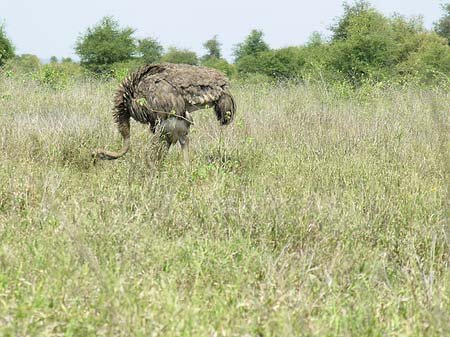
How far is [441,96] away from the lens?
9.66 m

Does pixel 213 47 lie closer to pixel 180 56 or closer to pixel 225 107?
pixel 180 56

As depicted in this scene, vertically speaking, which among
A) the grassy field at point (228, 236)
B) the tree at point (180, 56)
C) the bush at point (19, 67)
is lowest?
the grassy field at point (228, 236)

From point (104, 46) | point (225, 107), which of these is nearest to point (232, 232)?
point (225, 107)

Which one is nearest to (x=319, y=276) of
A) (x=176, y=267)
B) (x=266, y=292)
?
(x=266, y=292)

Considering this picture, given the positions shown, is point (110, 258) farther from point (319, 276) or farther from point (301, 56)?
point (301, 56)

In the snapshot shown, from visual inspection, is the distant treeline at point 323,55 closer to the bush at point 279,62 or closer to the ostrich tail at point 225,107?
the bush at point 279,62

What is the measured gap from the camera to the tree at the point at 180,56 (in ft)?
138

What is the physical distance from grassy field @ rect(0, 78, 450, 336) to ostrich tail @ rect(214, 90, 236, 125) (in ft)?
0.69

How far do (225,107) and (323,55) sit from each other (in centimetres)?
1143

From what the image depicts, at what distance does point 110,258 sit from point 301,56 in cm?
2397

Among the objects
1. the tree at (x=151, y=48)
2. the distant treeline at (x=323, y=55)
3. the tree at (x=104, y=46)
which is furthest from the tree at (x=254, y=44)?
the tree at (x=104, y=46)

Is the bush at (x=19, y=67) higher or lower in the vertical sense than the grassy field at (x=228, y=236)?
higher

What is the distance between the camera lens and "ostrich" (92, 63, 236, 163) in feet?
19.1

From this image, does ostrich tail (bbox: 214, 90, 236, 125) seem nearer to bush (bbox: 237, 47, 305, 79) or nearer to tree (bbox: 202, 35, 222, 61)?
bush (bbox: 237, 47, 305, 79)
